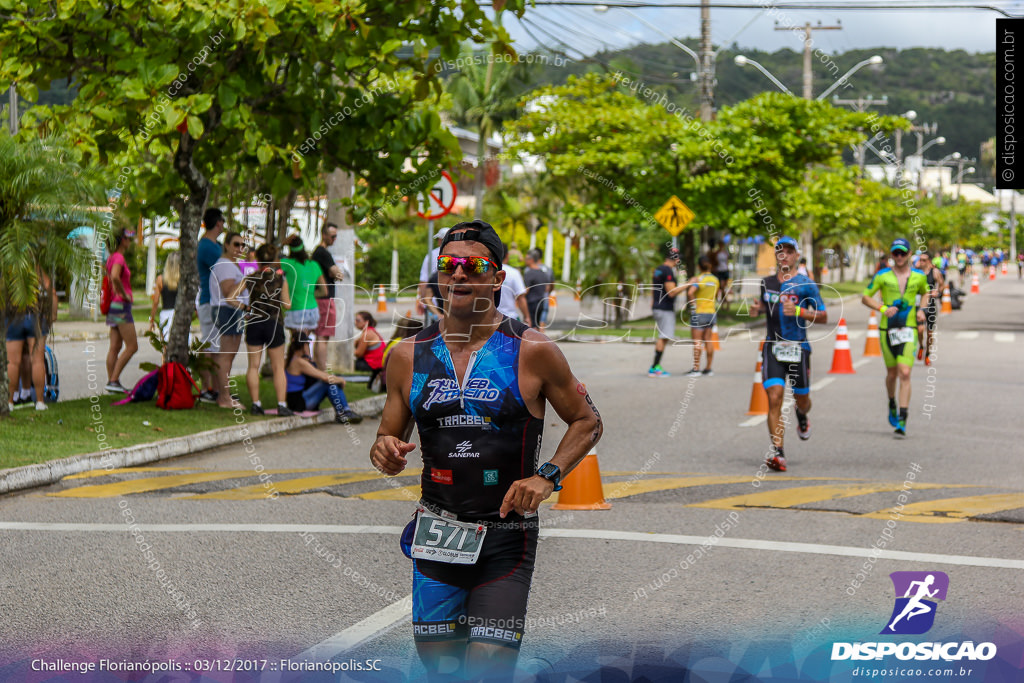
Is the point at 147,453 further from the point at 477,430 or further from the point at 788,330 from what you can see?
the point at 477,430

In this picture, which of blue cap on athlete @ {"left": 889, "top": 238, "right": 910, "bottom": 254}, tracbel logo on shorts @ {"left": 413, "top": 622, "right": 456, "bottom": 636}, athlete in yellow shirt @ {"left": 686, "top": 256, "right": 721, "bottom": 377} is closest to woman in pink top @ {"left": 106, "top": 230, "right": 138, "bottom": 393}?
blue cap on athlete @ {"left": 889, "top": 238, "right": 910, "bottom": 254}

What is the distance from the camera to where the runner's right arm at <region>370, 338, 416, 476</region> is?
3857 mm

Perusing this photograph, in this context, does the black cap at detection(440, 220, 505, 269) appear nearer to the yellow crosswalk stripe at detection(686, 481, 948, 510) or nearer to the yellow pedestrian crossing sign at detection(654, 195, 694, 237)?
the yellow crosswalk stripe at detection(686, 481, 948, 510)

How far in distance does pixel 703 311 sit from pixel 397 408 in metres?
15.8

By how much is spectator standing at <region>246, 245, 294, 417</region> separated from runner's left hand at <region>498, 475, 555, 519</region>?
9111mm

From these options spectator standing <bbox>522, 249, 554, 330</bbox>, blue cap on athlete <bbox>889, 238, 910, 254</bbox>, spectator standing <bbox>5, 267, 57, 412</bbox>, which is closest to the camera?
spectator standing <bbox>5, 267, 57, 412</bbox>

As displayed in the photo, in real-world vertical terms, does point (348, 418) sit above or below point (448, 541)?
below

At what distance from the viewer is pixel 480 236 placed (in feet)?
12.8

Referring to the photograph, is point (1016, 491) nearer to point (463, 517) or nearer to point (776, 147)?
point (463, 517)

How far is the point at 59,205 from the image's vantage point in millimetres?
10812

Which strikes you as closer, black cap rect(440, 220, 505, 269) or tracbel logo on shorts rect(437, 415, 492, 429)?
tracbel logo on shorts rect(437, 415, 492, 429)

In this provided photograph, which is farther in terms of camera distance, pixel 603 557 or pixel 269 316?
pixel 269 316

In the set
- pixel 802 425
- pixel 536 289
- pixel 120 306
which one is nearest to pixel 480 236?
pixel 802 425

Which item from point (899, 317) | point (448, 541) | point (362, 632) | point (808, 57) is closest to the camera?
point (448, 541)
